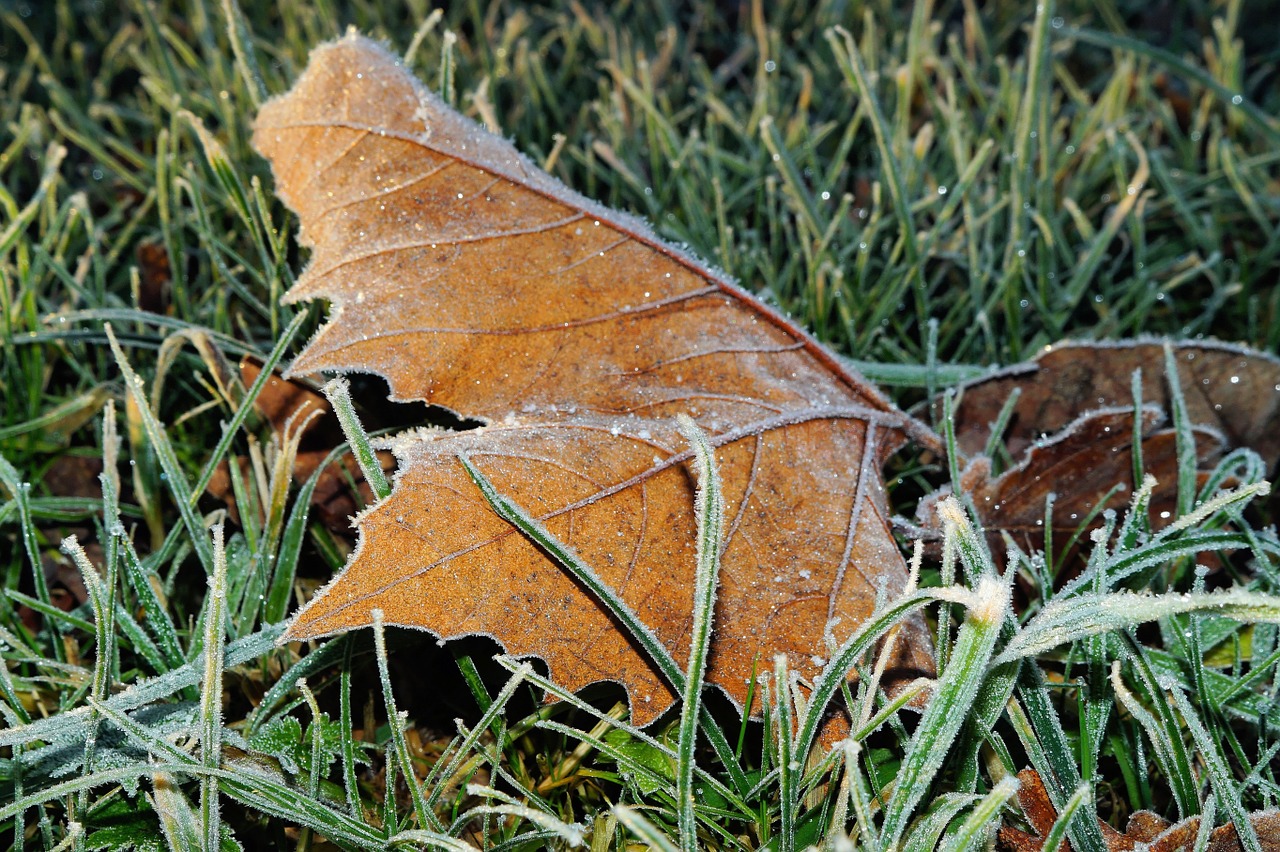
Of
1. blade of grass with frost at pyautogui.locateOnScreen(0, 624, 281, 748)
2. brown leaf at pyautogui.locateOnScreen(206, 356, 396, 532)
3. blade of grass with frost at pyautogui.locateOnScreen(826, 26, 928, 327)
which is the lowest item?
blade of grass with frost at pyautogui.locateOnScreen(0, 624, 281, 748)

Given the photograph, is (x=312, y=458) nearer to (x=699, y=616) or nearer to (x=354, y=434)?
(x=354, y=434)

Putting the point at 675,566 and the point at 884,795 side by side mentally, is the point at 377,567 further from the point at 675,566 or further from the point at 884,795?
the point at 884,795

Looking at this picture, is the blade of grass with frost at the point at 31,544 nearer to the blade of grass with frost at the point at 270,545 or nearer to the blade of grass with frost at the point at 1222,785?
the blade of grass with frost at the point at 270,545

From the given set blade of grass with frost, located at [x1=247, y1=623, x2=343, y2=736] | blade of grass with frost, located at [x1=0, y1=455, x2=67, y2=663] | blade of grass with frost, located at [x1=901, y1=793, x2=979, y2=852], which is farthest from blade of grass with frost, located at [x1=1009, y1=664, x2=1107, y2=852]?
blade of grass with frost, located at [x1=0, y1=455, x2=67, y2=663]

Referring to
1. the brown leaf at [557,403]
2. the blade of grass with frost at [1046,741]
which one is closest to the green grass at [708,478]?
the blade of grass with frost at [1046,741]

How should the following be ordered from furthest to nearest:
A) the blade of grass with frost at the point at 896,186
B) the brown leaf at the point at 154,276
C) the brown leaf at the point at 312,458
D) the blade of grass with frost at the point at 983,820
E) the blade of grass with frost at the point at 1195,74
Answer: the blade of grass with frost at the point at 1195,74
the brown leaf at the point at 154,276
the blade of grass with frost at the point at 896,186
the brown leaf at the point at 312,458
the blade of grass with frost at the point at 983,820

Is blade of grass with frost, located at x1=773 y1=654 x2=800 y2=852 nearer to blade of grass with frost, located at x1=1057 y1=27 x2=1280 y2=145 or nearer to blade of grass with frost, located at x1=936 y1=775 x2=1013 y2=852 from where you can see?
blade of grass with frost, located at x1=936 y1=775 x2=1013 y2=852
